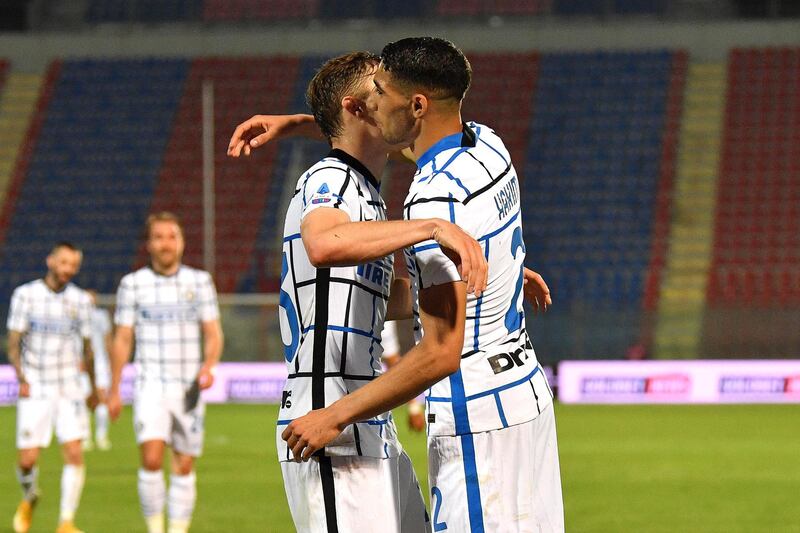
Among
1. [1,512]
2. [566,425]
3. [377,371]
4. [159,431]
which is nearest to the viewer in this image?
[377,371]

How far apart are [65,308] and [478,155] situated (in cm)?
739

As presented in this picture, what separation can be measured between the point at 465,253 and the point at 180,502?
542cm

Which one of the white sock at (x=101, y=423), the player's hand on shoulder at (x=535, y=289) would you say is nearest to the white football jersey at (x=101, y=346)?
the white sock at (x=101, y=423)

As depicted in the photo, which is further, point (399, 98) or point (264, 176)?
point (264, 176)

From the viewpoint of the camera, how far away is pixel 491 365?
3457 mm

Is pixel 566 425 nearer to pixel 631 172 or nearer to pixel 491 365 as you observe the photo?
pixel 631 172

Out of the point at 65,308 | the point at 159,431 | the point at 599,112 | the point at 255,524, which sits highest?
the point at 599,112

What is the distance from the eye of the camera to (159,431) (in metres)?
8.16

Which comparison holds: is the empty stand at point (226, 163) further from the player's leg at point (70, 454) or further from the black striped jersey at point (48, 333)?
the player's leg at point (70, 454)

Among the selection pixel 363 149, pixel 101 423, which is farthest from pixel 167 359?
pixel 101 423

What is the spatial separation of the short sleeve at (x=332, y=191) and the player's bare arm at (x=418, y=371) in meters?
0.42

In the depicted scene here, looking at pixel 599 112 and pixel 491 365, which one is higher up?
pixel 599 112

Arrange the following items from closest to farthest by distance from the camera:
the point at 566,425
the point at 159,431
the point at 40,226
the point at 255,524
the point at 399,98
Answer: the point at 399,98
the point at 159,431
the point at 255,524
the point at 566,425
the point at 40,226

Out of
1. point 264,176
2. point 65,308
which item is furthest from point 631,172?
point 65,308
